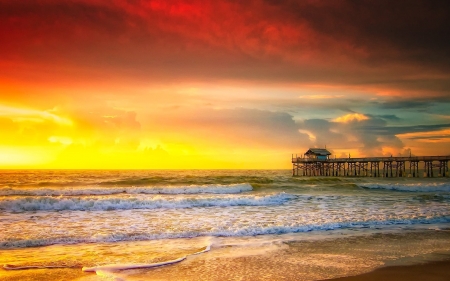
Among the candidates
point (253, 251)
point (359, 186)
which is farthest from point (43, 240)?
point (359, 186)

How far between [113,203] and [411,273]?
16668 millimetres

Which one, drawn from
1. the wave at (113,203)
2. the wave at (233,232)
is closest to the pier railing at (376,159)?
the wave at (113,203)

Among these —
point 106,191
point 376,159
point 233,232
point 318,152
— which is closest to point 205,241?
point 233,232

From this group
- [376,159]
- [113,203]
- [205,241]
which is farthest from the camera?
[376,159]

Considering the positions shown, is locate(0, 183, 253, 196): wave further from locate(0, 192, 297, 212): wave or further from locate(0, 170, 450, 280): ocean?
locate(0, 170, 450, 280): ocean

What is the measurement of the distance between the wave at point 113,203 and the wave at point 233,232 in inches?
329

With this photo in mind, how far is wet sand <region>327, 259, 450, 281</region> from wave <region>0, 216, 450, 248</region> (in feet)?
16.9

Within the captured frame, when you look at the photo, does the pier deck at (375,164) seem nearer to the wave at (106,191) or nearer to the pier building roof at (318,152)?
the pier building roof at (318,152)

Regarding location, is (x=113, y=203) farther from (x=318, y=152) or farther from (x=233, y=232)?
(x=318, y=152)

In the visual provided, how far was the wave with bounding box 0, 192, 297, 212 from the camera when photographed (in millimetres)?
19844

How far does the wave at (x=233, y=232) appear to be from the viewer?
11250 millimetres

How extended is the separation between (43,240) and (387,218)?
13.3 meters

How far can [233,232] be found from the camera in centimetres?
1276

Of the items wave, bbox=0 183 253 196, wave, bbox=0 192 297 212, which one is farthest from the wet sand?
wave, bbox=0 183 253 196
